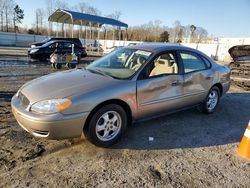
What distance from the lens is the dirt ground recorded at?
286cm

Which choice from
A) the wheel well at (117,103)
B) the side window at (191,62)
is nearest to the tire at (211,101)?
the side window at (191,62)

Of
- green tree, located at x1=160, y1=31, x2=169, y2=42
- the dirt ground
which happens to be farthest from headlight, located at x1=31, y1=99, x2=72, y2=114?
green tree, located at x1=160, y1=31, x2=169, y2=42

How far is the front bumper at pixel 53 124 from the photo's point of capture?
3082 millimetres

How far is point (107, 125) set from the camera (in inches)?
142

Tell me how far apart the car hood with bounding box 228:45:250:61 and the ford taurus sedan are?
5.51 meters

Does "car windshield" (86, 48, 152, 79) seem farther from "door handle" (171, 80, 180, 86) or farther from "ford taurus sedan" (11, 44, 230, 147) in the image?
"door handle" (171, 80, 180, 86)

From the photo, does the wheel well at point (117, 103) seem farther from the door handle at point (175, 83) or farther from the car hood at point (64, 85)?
the door handle at point (175, 83)

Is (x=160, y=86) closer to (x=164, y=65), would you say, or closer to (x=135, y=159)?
(x=164, y=65)

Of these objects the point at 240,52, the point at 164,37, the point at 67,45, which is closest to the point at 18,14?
the point at 164,37

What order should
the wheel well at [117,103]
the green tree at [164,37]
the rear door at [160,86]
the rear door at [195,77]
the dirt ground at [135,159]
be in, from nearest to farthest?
the dirt ground at [135,159], the wheel well at [117,103], the rear door at [160,86], the rear door at [195,77], the green tree at [164,37]

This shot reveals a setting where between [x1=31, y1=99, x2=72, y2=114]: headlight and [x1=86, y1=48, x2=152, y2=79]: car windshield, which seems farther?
[x1=86, y1=48, x2=152, y2=79]: car windshield

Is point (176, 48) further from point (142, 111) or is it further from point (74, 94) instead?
point (74, 94)

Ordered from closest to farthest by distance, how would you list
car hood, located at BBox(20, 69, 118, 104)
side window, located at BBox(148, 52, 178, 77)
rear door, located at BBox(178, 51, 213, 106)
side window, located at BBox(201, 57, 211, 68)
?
car hood, located at BBox(20, 69, 118, 104) → side window, located at BBox(148, 52, 178, 77) → rear door, located at BBox(178, 51, 213, 106) → side window, located at BBox(201, 57, 211, 68)

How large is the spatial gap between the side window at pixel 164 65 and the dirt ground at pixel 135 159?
1.08m
